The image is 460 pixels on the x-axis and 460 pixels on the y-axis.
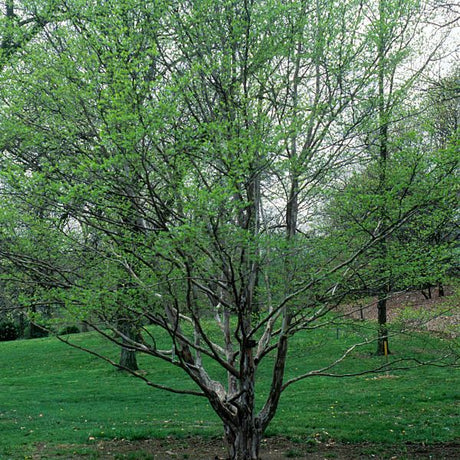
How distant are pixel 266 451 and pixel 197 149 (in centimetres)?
533

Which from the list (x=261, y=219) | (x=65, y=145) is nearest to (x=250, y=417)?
(x=261, y=219)

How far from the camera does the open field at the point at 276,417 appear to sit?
8555mm

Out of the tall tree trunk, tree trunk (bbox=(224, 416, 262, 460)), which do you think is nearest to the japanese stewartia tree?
tree trunk (bbox=(224, 416, 262, 460))

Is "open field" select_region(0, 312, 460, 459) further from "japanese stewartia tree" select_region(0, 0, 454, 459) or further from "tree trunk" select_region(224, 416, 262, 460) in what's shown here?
"japanese stewartia tree" select_region(0, 0, 454, 459)

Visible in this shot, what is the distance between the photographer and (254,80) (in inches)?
271

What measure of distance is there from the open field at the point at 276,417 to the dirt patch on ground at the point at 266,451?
18 millimetres

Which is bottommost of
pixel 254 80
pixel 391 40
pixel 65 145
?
pixel 65 145

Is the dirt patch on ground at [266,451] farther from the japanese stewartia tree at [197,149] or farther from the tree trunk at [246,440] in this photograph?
the japanese stewartia tree at [197,149]

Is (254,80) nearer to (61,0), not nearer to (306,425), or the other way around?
(61,0)

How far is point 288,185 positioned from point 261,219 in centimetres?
92

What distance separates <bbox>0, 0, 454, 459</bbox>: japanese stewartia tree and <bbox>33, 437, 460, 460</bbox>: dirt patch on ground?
1.56m

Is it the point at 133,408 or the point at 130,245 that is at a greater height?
the point at 130,245

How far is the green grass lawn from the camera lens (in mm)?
9383

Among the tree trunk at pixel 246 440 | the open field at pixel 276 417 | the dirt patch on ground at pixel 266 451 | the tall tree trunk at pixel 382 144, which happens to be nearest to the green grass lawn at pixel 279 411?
the open field at pixel 276 417
